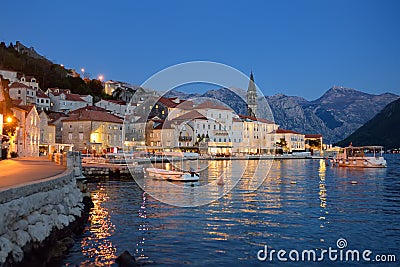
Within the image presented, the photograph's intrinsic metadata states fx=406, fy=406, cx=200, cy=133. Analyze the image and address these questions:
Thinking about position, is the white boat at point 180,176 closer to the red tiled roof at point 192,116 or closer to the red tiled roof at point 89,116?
the red tiled roof at point 89,116

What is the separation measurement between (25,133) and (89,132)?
2621cm

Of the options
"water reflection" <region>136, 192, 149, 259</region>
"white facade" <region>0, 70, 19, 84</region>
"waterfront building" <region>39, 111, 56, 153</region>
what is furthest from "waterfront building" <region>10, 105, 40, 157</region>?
"white facade" <region>0, 70, 19, 84</region>

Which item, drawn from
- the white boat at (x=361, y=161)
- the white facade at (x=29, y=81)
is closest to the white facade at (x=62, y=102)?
the white facade at (x=29, y=81)

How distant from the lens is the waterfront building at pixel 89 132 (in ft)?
254

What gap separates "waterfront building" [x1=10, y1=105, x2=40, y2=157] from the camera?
157 feet

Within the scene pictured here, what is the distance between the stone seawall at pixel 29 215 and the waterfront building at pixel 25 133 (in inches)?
1348

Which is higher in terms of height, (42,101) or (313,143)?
(42,101)

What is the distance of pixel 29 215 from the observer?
1068cm

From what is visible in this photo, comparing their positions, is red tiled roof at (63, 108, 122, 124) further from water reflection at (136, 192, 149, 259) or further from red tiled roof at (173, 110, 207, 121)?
water reflection at (136, 192, 149, 259)

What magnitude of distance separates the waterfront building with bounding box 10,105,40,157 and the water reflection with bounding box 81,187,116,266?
98.7ft

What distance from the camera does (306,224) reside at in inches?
679

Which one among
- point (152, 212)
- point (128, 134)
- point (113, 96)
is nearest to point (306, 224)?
point (152, 212)

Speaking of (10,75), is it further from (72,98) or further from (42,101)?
(72,98)

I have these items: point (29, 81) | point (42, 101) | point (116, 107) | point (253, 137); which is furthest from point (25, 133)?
point (253, 137)
